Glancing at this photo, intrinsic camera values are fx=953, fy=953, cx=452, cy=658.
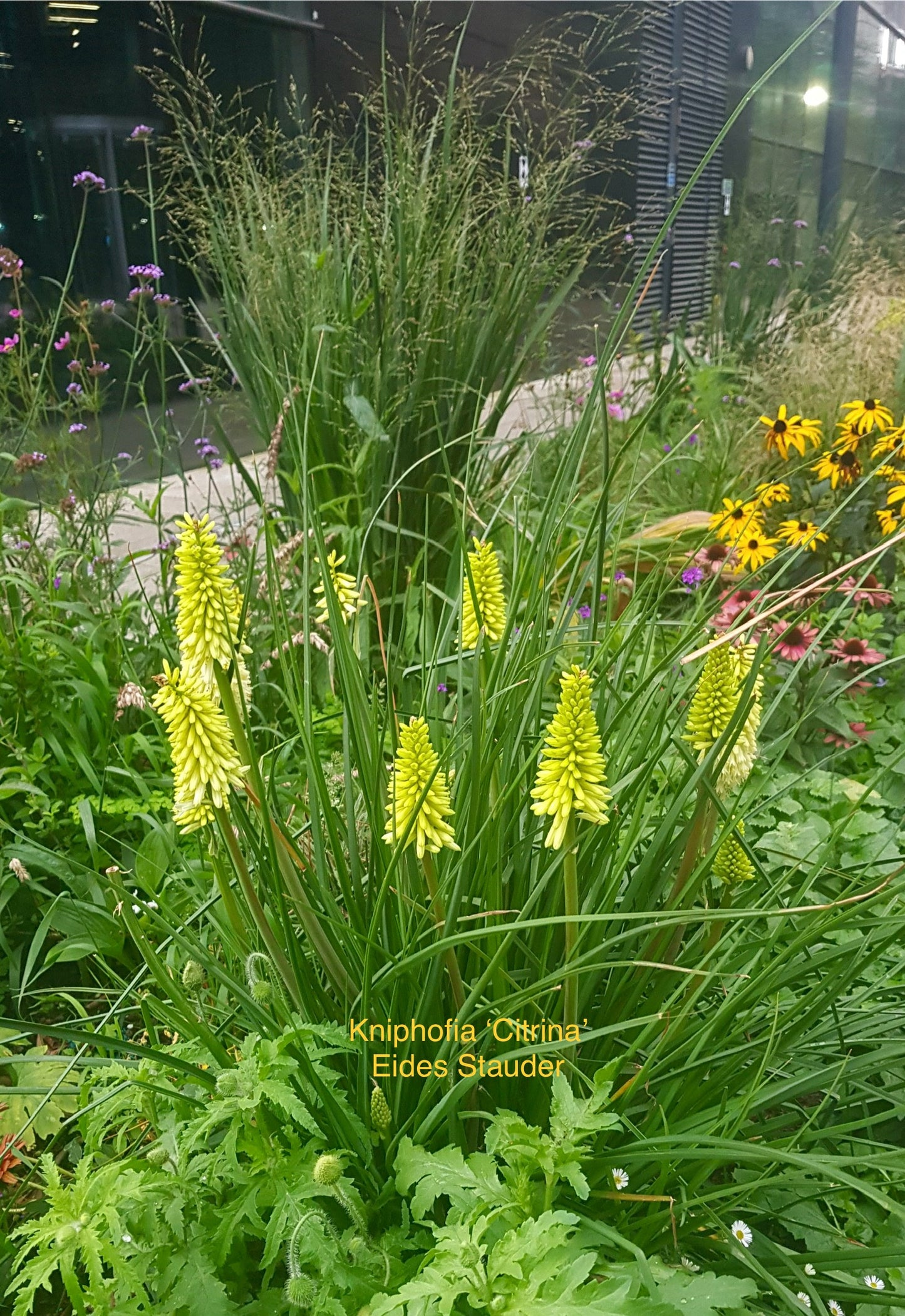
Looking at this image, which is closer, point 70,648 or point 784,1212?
point 784,1212

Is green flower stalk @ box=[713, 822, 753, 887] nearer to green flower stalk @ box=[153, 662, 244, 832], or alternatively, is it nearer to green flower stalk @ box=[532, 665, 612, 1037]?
green flower stalk @ box=[532, 665, 612, 1037]

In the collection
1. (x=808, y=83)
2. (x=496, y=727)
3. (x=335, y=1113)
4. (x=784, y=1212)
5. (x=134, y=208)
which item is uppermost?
(x=808, y=83)

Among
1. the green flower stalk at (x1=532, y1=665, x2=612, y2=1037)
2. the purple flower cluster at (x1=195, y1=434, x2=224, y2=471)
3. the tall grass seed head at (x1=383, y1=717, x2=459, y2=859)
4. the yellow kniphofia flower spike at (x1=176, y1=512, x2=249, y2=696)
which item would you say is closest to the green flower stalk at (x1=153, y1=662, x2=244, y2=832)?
the yellow kniphofia flower spike at (x1=176, y1=512, x2=249, y2=696)

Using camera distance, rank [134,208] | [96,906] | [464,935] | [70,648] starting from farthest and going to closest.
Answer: [134,208]
[70,648]
[96,906]
[464,935]

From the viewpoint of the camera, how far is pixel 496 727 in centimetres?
119

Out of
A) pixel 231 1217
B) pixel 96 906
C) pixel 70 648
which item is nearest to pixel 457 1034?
pixel 231 1217

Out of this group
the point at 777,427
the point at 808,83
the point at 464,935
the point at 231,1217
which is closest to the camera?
the point at 464,935

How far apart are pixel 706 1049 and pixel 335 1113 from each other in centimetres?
46

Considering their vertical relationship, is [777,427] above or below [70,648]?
above

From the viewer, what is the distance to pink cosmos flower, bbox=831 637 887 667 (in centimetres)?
235

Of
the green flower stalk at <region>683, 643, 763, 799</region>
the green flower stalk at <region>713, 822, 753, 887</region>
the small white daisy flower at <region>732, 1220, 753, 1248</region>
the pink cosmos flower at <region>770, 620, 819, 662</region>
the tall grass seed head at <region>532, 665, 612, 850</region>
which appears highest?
the tall grass seed head at <region>532, 665, 612, 850</region>

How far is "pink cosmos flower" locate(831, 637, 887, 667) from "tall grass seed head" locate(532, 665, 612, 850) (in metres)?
1.60

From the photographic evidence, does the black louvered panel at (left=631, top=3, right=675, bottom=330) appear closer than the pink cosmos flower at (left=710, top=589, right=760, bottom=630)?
No

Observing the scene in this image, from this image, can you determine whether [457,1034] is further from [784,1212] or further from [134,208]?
[134,208]
